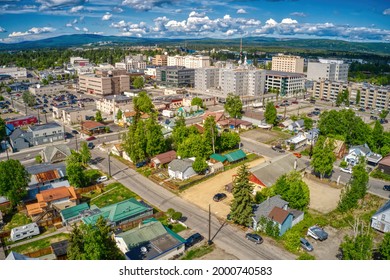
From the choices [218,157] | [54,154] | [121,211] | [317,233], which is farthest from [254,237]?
[54,154]

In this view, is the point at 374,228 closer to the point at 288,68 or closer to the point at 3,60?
the point at 288,68

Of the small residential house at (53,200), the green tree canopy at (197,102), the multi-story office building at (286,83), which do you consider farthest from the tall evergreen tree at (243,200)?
the multi-story office building at (286,83)

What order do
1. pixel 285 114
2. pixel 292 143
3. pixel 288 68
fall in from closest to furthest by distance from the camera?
pixel 292 143, pixel 285 114, pixel 288 68

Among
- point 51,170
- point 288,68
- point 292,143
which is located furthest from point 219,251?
point 288,68

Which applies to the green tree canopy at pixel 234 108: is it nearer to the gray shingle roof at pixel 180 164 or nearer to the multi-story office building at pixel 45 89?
the gray shingle roof at pixel 180 164

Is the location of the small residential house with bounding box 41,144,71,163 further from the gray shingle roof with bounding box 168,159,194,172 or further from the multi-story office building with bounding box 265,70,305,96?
the multi-story office building with bounding box 265,70,305,96

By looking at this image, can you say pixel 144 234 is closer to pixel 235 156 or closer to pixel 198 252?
pixel 198 252

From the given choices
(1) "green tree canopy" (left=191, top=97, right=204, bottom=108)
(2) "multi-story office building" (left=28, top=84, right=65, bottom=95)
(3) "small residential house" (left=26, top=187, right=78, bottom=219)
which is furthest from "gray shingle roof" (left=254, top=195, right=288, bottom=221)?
(2) "multi-story office building" (left=28, top=84, right=65, bottom=95)
